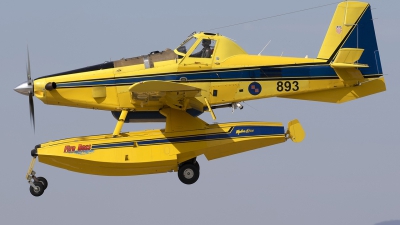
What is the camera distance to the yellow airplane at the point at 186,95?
27391 mm

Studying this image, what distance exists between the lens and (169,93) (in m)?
26.8

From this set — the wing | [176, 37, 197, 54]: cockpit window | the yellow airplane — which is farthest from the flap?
[176, 37, 197, 54]: cockpit window

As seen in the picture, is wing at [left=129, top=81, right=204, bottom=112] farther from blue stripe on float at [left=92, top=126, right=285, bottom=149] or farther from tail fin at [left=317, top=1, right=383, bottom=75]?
tail fin at [left=317, top=1, right=383, bottom=75]

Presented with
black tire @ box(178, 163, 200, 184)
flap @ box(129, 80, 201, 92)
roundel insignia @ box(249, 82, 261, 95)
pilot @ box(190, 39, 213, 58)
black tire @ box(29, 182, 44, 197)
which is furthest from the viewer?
black tire @ box(29, 182, 44, 197)

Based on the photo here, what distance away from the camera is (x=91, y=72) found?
27.6m

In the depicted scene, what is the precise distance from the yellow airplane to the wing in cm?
3

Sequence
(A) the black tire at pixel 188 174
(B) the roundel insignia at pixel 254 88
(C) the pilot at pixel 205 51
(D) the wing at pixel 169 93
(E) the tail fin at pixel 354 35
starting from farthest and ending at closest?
(E) the tail fin at pixel 354 35
(A) the black tire at pixel 188 174
(B) the roundel insignia at pixel 254 88
(C) the pilot at pixel 205 51
(D) the wing at pixel 169 93

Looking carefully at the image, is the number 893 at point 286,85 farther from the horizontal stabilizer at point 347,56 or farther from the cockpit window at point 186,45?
the cockpit window at point 186,45

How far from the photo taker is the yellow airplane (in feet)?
89.9

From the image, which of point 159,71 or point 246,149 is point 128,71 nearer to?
point 159,71

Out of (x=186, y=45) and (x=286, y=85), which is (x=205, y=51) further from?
(x=286, y=85)

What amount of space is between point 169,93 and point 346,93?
5.77 metres

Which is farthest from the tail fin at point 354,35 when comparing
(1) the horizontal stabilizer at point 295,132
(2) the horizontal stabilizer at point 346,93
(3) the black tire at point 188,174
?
(3) the black tire at point 188,174

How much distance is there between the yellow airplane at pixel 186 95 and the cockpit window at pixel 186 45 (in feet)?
0.11
